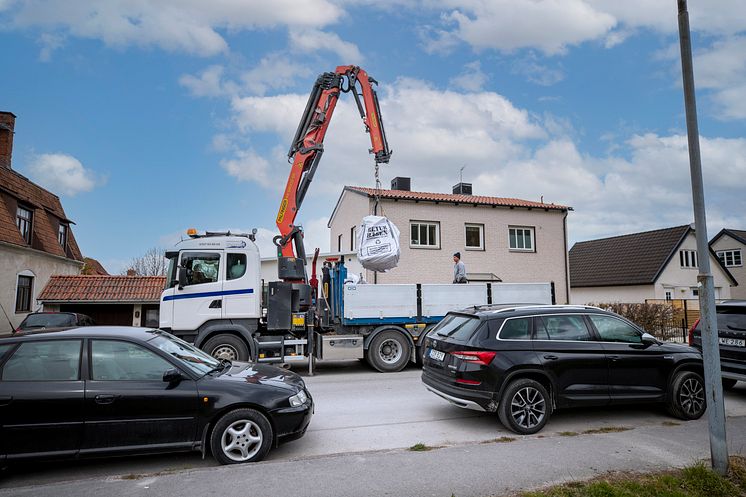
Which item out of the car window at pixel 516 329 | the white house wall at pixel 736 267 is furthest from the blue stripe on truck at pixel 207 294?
the white house wall at pixel 736 267

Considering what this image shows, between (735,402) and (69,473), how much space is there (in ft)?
31.5

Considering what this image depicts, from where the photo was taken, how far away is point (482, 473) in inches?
196

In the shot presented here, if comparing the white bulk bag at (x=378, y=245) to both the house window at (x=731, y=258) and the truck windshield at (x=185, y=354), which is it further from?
the house window at (x=731, y=258)

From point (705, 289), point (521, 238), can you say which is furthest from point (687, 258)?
point (705, 289)

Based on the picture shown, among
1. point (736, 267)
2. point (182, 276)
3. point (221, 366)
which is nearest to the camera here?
point (221, 366)

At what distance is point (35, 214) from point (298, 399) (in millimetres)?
23496

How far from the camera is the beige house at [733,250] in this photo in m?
43.9

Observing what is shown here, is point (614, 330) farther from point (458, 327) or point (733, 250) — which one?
point (733, 250)

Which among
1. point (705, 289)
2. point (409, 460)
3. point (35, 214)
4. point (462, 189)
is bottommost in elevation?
point (409, 460)

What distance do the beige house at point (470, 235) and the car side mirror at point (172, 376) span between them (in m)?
16.6

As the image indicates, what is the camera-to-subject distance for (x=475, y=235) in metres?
24.7

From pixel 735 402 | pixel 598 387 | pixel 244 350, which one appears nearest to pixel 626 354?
pixel 598 387

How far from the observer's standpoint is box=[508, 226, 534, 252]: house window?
25203 mm

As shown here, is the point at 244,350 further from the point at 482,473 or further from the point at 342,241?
the point at 342,241
